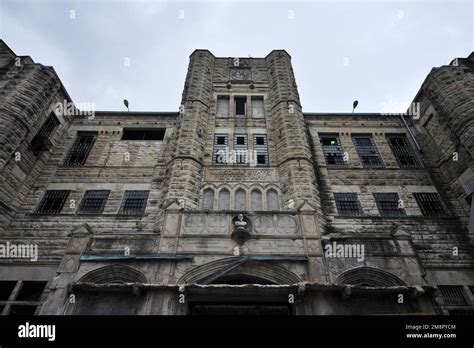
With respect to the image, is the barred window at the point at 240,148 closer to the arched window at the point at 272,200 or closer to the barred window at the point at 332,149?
the arched window at the point at 272,200

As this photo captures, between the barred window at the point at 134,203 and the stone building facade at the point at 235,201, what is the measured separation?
0.07 metres

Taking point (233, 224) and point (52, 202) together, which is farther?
point (52, 202)

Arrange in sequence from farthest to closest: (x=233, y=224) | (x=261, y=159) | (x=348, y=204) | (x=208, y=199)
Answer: (x=261, y=159)
(x=348, y=204)
(x=208, y=199)
(x=233, y=224)

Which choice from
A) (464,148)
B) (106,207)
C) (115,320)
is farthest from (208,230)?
(464,148)

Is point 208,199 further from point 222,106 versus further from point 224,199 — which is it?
point 222,106

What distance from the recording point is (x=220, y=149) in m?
16.6

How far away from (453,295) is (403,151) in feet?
28.4

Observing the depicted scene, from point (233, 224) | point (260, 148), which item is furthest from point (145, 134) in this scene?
point (233, 224)

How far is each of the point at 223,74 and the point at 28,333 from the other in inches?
742

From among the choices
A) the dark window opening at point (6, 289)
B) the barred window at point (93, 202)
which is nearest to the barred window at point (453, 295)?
the barred window at point (93, 202)

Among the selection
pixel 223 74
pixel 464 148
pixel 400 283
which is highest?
pixel 223 74

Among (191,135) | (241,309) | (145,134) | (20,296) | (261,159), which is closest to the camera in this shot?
(241,309)

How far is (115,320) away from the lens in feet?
24.3

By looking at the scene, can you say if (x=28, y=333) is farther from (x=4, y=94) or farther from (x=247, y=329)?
(x=4, y=94)
